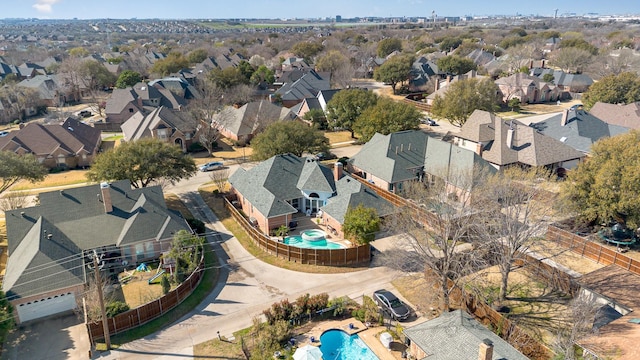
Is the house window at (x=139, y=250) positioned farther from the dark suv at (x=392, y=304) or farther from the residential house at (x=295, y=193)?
the dark suv at (x=392, y=304)

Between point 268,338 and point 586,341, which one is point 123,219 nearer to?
point 268,338

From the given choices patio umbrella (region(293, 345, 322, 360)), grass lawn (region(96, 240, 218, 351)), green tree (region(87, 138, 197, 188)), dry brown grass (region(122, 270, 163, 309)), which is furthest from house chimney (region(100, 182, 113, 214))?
patio umbrella (region(293, 345, 322, 360))

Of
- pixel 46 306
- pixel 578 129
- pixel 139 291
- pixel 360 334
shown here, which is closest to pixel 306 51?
pixel 578 129

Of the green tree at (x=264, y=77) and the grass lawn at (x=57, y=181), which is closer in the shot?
the grass lawn at (x=57, y=181)

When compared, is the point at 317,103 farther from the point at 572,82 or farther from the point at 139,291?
the point at 572,82

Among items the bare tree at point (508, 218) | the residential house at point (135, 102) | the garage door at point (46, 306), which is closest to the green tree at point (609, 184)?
the bare tree at point (508, 218)

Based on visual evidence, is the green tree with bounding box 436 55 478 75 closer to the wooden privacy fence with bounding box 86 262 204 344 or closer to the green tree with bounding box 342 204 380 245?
the green tree with bounding box 342 204 380 245

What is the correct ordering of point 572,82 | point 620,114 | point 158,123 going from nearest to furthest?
point 620,114
point 158,123
point 572,82

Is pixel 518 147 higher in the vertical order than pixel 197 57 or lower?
lower
